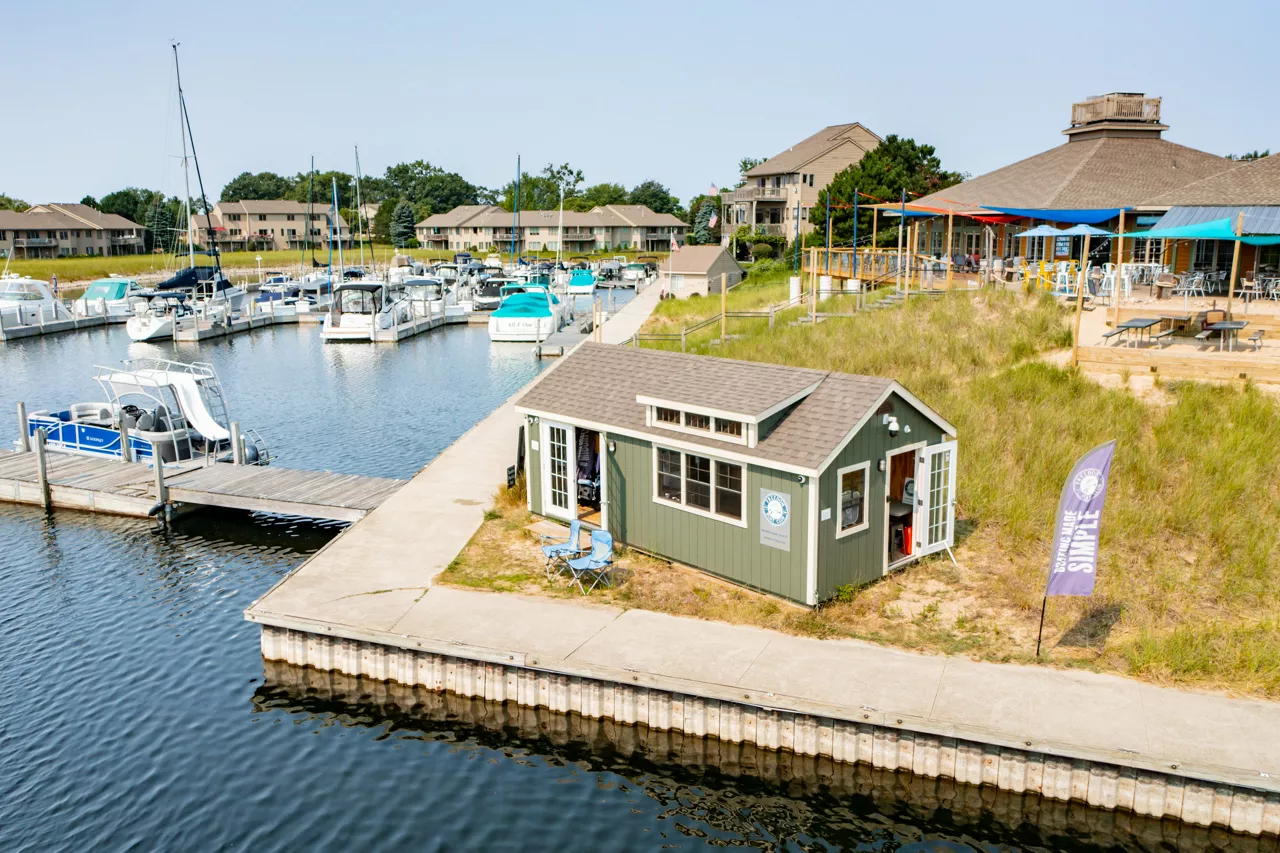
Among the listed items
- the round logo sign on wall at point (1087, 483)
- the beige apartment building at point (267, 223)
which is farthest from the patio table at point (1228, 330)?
the beige apartment building at point (267, 223)

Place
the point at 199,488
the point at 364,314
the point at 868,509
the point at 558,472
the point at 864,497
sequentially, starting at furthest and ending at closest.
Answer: the point at 364,314 < the point at 199,488 < the point at 558,472 < the point at 868,509 < the point at 864,497

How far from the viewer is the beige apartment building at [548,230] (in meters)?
139

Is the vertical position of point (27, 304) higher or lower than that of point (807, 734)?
higher

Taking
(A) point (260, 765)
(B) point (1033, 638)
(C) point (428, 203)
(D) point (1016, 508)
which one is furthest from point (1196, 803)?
(C) point (428, 203)

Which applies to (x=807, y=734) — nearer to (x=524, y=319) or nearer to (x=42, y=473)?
(x=42, y=473)

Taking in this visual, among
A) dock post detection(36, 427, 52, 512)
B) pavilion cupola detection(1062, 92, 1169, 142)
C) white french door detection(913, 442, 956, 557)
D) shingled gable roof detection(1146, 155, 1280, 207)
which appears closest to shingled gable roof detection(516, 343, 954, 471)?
white french door detection(913, 442, 956, 557)

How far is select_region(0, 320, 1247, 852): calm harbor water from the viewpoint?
43.0 ft

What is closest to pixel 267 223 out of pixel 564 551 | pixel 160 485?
pixel 160 485

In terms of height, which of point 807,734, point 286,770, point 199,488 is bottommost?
point 286,770

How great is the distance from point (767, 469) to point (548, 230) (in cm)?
12545

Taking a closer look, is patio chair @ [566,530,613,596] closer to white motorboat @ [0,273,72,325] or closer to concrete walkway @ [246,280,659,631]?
concrete walkway @ [246,280,659,631]

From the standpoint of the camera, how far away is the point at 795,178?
88.2 m

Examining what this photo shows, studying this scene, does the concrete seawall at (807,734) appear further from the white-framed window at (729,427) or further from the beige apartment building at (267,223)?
the beige apartment building at (267,223)

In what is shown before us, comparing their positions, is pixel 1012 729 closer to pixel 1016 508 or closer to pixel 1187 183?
pixel 1016 508
